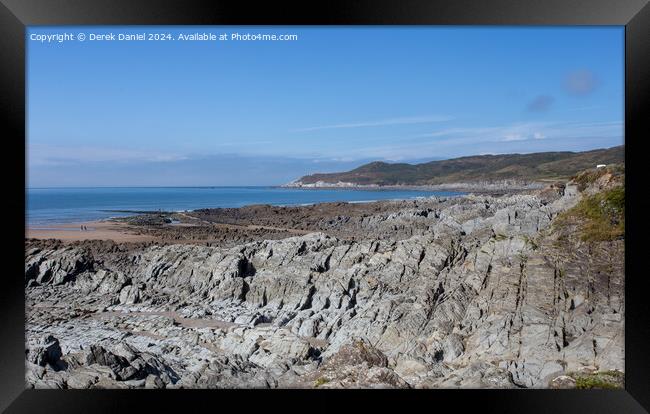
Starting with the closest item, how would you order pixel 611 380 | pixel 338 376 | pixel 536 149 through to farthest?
pixel 611 380, pixel 338 376, pixel 536 149

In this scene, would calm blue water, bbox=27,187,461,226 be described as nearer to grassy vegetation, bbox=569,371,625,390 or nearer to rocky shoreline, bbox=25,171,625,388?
rocky shoreline, bbox=25,171,625,388

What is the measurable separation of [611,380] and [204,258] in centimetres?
434

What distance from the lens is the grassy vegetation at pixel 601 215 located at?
498 cm

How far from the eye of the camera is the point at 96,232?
218 inches

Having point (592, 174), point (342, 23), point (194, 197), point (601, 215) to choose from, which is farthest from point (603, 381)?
point (194, 197)

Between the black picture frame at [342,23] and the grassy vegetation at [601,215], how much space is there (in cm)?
62

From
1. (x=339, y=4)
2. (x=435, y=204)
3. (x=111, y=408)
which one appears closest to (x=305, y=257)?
(x=435, y=204)

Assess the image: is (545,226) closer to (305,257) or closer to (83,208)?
(305,257)

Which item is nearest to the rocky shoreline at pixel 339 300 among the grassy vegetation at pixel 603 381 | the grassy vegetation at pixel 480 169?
the grassy vegetation at pixel 603 381

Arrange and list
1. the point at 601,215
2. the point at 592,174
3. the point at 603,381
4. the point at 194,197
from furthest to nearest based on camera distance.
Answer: the point at 194,197
the point at 592,174
the point at 601,215
the point at 603,381

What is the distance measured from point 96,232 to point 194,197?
45.8 inches

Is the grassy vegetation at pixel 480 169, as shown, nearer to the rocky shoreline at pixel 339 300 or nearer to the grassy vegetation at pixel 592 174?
the grassy vegetation at pixel 592 174

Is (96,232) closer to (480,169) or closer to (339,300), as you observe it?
(339,300)

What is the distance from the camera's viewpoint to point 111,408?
14.2 feet
